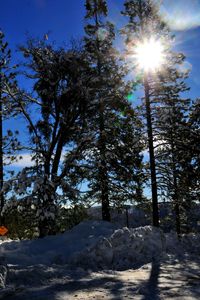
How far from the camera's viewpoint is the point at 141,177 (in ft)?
64.4

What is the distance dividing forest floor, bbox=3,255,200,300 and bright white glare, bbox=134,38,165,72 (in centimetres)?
1385

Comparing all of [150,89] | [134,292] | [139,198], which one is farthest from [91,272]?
[150,89]

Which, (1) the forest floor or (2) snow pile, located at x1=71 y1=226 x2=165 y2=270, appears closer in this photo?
(1) the forest floor

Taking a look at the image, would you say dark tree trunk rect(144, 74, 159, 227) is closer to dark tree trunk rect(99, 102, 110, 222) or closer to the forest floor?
dark tree trunk rect(99, 102, 110, 222)

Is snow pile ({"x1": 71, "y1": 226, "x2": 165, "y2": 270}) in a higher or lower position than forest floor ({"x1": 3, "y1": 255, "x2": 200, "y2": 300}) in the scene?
higher

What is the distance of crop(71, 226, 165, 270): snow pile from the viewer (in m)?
10.8

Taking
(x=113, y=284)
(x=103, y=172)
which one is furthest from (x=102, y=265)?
(x=103, y=172)

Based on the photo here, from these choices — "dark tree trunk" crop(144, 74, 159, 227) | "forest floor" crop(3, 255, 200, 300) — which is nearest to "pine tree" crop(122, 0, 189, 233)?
"dark tree trunk" crop(144, 74, 159, 227)

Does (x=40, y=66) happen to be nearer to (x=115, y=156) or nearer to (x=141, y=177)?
(x=115, y=156)

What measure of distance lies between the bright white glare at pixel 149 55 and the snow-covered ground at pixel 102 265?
10.3m

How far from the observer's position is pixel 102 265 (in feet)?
34.7

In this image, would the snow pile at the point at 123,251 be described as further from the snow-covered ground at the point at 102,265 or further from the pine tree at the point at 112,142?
the pine tree at the point at 112,142

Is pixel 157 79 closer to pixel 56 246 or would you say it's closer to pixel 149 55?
pixel 149 55

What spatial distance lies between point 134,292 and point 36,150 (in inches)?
432
